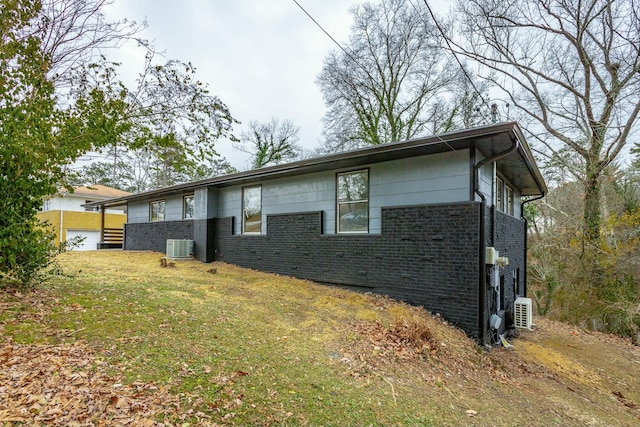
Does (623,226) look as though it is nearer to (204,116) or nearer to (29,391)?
(204,116)

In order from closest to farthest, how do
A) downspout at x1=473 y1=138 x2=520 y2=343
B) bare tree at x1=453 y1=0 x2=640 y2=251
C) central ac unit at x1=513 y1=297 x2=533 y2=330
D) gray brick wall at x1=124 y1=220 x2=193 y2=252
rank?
downspout at x1=473 y1=138 x2=520 y2=343
central ac unit at x1=513 y1=297 x2=533 y2=330
bare tree at x1=453 y1=0 x2=640 y2=251
gray brick wall at x1=124 y1=220 x2=193 y2=252

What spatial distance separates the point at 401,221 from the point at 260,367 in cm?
444

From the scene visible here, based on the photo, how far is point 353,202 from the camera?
7.86 m

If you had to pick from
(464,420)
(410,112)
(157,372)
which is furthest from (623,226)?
(157,372)

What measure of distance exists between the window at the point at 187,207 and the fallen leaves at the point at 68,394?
10.1 meters

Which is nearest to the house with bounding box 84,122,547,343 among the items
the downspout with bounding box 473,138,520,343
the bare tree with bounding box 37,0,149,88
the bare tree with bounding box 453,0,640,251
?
the downspout with bounding box 473,138,520,343

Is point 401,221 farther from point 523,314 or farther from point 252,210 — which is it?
point 252,210

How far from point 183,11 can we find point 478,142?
20.8 feet

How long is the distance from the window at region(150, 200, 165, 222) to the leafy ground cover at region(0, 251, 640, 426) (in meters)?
8.32

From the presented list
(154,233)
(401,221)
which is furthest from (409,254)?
(154,233)

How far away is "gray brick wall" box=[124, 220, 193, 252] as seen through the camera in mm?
12508

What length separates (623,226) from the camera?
11164 millimetres

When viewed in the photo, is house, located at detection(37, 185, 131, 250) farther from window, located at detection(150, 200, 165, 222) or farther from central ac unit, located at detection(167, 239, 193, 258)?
central ac unit, located at detection(167, 239, 193, 258)

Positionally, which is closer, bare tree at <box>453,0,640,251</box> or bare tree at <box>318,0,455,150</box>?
bare tree at <box>453,0,640,251</box>
